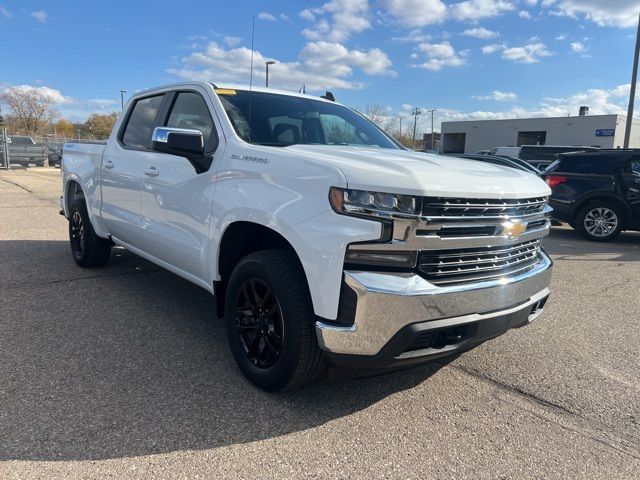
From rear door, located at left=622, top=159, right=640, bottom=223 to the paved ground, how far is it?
5.22 metres

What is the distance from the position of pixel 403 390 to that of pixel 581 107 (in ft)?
195

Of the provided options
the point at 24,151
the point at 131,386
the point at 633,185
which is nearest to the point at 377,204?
the point at 131,386

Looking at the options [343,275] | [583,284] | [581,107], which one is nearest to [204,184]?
[343,275]

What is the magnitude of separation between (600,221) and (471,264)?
26.2ft

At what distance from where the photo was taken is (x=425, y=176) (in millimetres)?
2543

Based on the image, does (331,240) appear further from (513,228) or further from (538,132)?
(538,132)

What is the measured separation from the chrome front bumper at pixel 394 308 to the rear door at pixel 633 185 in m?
7.78

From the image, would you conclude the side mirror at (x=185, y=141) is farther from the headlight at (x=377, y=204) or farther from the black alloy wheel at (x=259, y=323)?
the headlight at (x=377, y=204)

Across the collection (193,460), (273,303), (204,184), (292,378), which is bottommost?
(193,460)

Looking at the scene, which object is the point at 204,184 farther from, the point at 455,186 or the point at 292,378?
the point at 455,186

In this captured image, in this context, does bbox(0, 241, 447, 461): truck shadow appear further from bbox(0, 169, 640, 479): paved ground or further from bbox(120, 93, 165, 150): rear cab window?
bbox(120, 93, 165, 150): rear cab window

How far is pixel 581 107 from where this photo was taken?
53.7 m

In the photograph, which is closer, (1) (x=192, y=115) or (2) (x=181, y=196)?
(2) (x=181, y=196)

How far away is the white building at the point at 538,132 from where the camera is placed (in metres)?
45.6
